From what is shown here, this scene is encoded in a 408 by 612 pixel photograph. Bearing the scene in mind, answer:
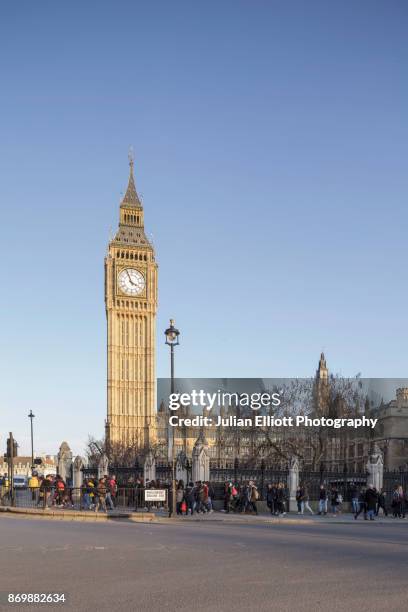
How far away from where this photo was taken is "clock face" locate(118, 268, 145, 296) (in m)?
120

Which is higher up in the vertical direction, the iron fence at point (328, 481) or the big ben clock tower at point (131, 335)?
the big ben clock tower at point (131, 335)

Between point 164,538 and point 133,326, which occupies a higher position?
point 133,326

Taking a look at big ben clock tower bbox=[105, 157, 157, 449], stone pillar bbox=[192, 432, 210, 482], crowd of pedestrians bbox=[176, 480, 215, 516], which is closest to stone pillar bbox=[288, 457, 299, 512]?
crowd of pedestrians bbox=[176, 480, 215, 516]

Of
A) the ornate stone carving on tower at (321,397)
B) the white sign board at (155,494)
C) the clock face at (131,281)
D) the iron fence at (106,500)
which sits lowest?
the iron fence at (106,500)

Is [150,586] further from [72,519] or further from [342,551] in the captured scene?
[72,519]

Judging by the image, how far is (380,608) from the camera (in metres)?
9.66

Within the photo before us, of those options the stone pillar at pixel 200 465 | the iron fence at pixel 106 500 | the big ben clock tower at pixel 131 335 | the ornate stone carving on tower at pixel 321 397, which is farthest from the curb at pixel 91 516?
the big ben clock tower at pixel 131 335

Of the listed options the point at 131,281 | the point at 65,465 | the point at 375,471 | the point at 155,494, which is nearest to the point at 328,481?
the point at 375,471

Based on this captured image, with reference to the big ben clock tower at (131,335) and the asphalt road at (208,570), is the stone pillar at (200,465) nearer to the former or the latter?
the asphalt road at (208,570)

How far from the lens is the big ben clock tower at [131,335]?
4646 inches

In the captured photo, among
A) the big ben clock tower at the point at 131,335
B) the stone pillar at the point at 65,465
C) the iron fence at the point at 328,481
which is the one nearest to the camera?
the iron fence at the point at 328,481

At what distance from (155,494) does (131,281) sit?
89559mm

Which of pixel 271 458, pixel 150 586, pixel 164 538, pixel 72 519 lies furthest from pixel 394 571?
pixel 271 458

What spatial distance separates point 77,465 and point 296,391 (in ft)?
77.3
